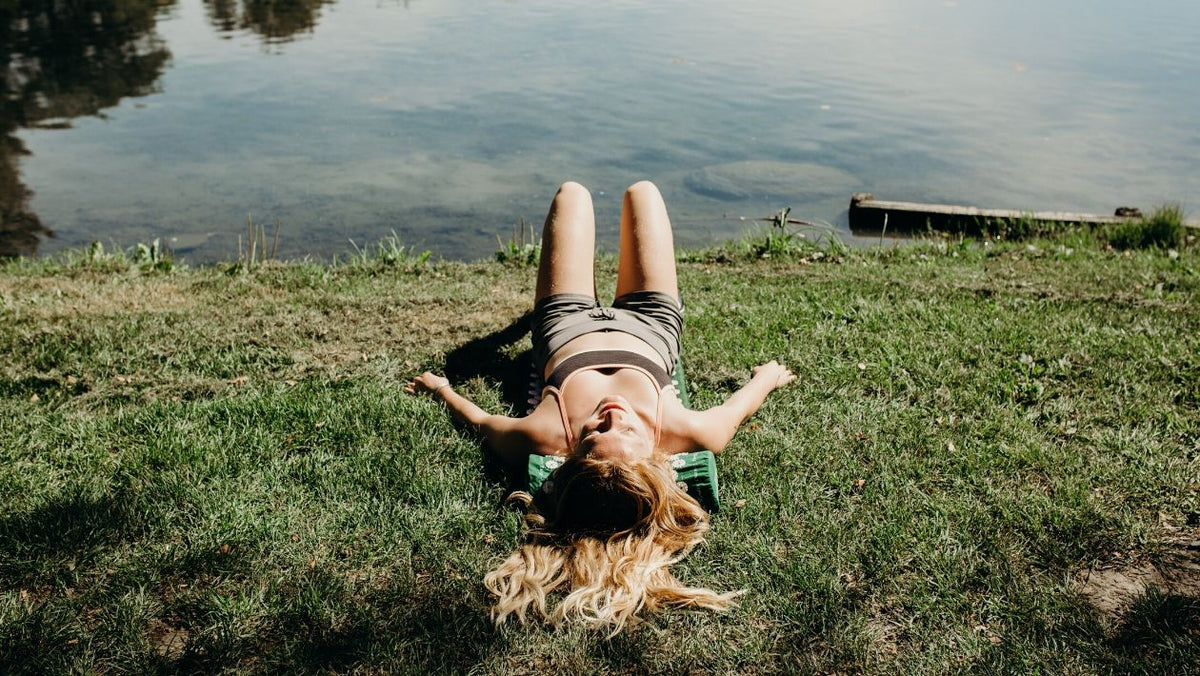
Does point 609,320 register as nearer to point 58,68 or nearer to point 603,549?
point 603,549

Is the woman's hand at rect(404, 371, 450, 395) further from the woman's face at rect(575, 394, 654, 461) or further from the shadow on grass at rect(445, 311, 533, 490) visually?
the woman's face at rect(575, 394, 654, 461)

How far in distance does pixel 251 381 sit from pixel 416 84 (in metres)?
13.2

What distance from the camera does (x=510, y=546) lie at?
3.89 meters

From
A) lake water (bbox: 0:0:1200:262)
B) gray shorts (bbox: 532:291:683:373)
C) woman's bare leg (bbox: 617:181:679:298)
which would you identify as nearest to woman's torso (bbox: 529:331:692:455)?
gray shorts (bbox: 532:291:683:373)

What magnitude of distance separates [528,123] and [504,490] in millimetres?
11562

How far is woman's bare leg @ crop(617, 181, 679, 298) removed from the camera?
213 inches

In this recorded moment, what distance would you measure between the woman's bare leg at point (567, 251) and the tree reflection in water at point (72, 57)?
24.8ft

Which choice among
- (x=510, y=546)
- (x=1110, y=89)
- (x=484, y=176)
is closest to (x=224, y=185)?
(x=484, y=176)

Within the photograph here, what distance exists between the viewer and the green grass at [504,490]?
334 cm

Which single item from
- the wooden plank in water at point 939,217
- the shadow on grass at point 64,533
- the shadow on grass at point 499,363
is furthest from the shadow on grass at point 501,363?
the wooden plank in water at point 939,217

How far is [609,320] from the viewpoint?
4.94 m

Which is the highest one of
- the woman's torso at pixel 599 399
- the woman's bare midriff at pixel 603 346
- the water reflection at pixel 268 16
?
the water reflection at pixel 268 16

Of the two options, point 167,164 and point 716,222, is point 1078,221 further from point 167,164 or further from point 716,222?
point 167,164

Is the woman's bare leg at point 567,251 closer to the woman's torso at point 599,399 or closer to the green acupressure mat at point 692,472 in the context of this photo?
the woman's torso at point 599,399
